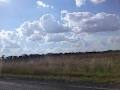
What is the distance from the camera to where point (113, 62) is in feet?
106

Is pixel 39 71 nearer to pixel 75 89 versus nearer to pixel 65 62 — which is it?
pixel 65 62

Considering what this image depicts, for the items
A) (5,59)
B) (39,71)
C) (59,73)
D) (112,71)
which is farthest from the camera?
(5,59)

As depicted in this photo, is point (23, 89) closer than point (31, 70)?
Yes

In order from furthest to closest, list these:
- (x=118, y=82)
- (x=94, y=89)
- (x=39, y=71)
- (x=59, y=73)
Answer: (x=39, y=71) < (x=59, y=73) < (x=118, y=82) < (x=94, y=89)

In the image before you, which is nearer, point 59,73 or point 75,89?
point 75,89

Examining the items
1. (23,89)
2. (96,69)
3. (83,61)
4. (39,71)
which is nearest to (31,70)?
(39,71)

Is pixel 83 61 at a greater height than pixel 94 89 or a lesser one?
greater

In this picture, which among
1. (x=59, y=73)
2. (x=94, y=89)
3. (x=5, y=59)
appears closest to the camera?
(x=94, y=89)

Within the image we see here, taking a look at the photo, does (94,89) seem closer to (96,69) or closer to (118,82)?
(118,82)

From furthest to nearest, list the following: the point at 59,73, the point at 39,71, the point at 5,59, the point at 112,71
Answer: the point at 5,59
the point at 39,71
the point at 59,73
the point at 112,71

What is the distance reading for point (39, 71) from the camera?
34125 mm

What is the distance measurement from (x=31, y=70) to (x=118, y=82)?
46.8ft

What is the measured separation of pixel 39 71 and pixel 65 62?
3022 mm

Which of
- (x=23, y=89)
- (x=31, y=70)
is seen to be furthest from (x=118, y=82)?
(x=31, y=70)
